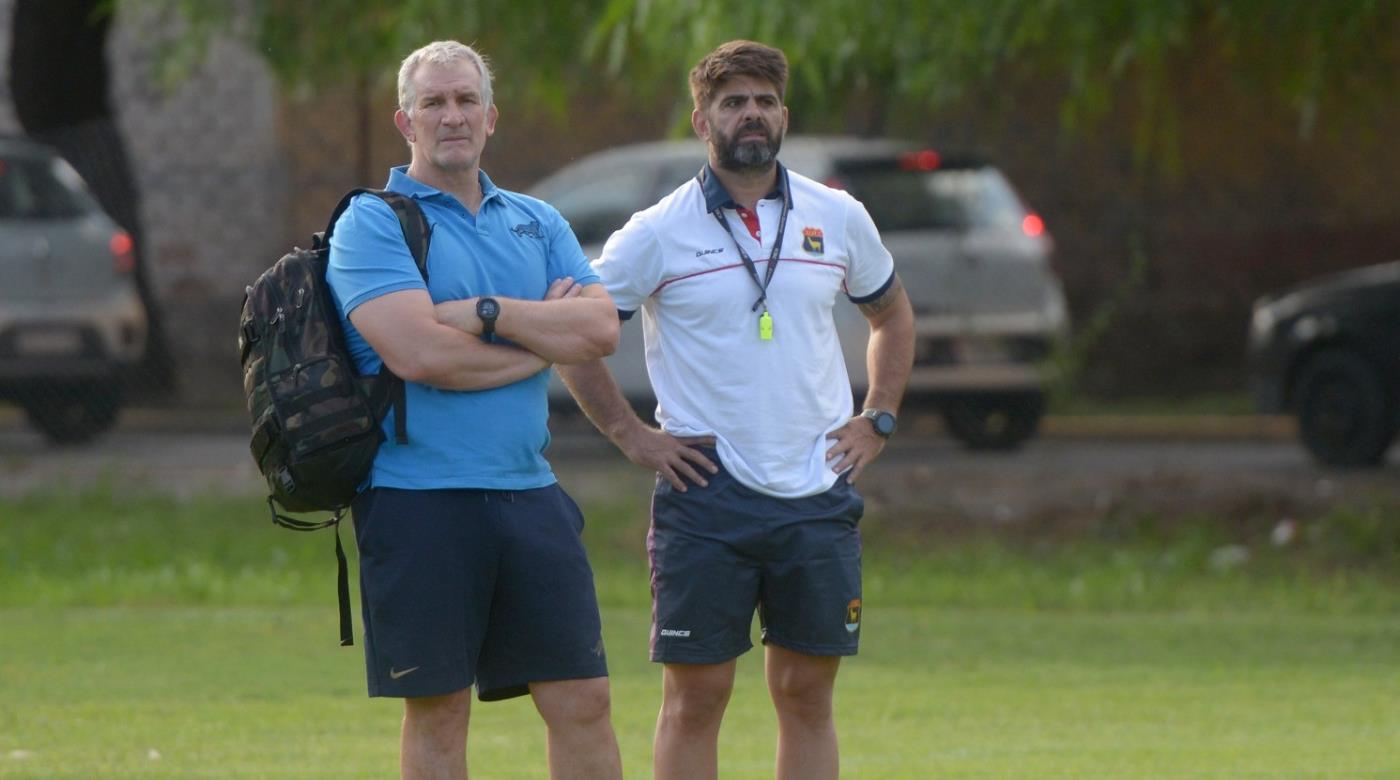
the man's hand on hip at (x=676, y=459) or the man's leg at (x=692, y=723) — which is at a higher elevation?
the man's hand on hip at (x=676, y=459)

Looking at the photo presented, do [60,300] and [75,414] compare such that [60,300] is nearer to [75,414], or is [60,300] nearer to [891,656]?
[75,414]

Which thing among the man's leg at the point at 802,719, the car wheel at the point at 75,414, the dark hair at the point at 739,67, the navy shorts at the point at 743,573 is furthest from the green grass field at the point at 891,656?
the car wheel at the point at 75,414

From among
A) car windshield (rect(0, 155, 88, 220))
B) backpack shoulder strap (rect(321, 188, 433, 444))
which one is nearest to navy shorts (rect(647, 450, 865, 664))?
backpack shoulder strap (rect(321, 188, 433, 444))

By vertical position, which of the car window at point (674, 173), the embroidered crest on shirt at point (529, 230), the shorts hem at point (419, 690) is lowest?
the car window at point (674, 173)

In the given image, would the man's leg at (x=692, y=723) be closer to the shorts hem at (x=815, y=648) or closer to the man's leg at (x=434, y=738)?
the shorts hem at (x=815, y=648)

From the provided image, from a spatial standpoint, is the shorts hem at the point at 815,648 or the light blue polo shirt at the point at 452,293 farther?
the shorts hem at the point at 815,648

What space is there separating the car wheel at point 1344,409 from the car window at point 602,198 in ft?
14.4

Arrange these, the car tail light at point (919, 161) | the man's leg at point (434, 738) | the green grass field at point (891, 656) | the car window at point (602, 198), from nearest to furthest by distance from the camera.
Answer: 1. the man's leg at point (434, 738)
2. the green grass field at point (891, 656)
3. the car tail light at point (919, 161)
4. the car window at point (602, 198)

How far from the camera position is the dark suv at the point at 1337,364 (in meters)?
14.1

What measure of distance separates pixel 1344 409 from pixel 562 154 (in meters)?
9.30

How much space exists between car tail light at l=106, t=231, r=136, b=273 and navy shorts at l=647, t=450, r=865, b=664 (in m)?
11.0

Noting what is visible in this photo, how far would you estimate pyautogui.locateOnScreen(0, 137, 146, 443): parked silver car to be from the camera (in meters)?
15.1

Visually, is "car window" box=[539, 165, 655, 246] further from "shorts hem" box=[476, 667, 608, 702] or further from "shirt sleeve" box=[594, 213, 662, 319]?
"shorts hem" box=[476, 667, 608, 702]

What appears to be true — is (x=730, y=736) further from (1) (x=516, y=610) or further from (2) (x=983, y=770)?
(1) (x=516, y=610)
